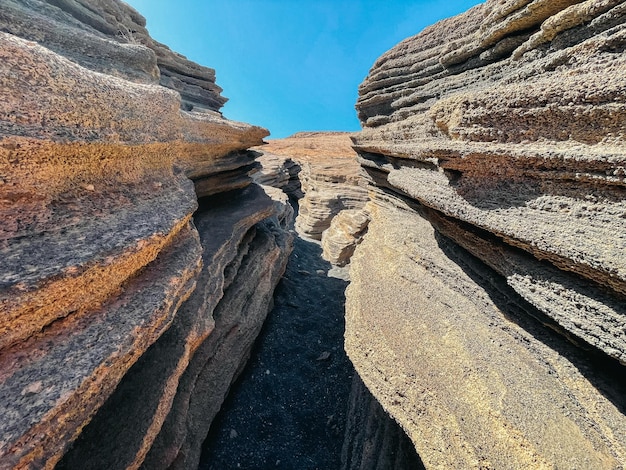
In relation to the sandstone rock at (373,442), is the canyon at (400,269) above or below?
above

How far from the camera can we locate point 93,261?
254 cm

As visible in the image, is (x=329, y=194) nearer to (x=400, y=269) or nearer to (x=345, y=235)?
(x=345, y=235)

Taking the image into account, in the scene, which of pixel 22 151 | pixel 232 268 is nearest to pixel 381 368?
pixel 232 268

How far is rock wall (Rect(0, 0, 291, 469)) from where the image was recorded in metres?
2.13

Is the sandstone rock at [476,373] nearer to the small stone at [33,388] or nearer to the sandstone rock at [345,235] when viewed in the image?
the small stone at [33,388]

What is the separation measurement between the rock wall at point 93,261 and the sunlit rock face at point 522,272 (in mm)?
2945

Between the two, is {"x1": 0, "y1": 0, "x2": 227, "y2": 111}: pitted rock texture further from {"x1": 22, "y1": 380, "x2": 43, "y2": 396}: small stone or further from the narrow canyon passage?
the narrow canyon passage

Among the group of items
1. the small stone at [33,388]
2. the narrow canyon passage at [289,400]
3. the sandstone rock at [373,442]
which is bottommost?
the narrow canyon passage at [289,400]

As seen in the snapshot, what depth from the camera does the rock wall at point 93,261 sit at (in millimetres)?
2129

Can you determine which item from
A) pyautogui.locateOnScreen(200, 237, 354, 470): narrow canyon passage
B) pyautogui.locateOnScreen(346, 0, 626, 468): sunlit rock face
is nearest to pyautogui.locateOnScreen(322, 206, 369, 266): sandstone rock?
pyautogui.locateOnScreen(200, 237, 354, 470): narrow canyon passage

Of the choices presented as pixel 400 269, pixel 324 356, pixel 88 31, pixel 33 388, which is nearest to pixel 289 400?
pixel 324 356

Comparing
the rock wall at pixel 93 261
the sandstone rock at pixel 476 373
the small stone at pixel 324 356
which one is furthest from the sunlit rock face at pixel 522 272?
the rock wall at pixel 93 261

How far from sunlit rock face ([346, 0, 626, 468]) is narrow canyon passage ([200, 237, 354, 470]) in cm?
246

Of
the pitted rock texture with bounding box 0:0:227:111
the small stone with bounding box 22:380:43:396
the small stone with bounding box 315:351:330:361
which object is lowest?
the small stone with bounding box 315:351:330:361
